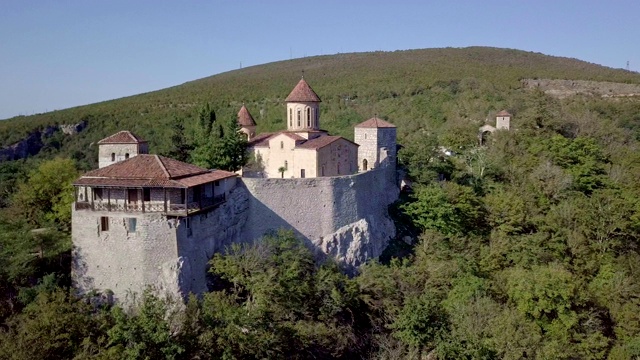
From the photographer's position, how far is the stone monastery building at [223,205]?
2425 centimetres

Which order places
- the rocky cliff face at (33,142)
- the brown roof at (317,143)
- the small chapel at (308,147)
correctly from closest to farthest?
the brown roof at (317,143), the small chapel at (308,147), the rocky cliff face at (33,142)

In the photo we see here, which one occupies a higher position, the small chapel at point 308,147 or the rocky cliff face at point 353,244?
the small chapel at point 308,147

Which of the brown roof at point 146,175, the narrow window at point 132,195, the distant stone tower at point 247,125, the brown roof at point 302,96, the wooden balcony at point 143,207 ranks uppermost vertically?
the brown roof at point 302,96

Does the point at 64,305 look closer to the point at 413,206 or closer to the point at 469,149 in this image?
the point at 413,206

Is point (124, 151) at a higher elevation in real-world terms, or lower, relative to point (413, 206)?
higher

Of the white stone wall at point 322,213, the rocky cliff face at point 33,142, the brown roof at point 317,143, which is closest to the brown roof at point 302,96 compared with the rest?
the brown roof at point 317,143

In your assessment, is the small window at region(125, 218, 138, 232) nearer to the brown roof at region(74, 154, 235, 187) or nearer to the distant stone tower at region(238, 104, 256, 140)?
the brown roof at region(74, 154, 235, 187)

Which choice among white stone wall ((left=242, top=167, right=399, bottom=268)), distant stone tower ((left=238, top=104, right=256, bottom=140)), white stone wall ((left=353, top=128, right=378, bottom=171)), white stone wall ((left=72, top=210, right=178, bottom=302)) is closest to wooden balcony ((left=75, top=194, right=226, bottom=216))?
white stone wall ((left=72, top=210, right=178, bottom=302))

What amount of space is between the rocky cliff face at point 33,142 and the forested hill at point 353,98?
69 cm

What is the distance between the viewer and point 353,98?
2594 inches

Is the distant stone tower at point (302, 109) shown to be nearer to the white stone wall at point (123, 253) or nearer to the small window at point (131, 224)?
the white stone wall at point (123, 253)

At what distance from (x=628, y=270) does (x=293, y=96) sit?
22273 millimetres

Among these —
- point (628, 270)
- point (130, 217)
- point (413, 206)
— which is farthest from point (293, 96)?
point (628, 270)

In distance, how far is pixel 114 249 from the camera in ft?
80.4
